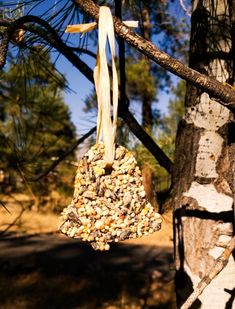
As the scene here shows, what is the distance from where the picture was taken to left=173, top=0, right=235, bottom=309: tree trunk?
666mm

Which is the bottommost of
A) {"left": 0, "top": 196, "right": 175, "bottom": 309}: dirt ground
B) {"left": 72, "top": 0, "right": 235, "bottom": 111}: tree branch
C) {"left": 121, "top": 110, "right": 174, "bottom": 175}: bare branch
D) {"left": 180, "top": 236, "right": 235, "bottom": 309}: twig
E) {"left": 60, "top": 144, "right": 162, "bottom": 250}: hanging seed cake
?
{"left": 0, "top": 196, "right": 175, "bottom": 309}: dirt ground

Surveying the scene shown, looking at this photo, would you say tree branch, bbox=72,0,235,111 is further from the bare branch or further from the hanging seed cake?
the bare branch

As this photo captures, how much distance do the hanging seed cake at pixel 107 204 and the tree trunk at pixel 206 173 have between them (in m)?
0.19

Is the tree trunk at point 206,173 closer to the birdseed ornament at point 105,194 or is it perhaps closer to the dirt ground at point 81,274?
the birdseed ornament at point 105,194

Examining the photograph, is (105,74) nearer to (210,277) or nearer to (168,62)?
(168,62)

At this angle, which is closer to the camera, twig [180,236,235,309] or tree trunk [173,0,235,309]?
twig [180,236,235,309]

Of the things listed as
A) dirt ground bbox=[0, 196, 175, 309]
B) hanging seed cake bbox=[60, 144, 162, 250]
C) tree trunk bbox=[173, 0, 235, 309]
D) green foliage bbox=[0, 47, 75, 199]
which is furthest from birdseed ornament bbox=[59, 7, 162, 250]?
dirt ground bbox=[0, 196, 175, 309]

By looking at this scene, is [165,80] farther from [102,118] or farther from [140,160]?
[102,118]

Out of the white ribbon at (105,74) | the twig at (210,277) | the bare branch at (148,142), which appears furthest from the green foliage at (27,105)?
the twig at (210,277)

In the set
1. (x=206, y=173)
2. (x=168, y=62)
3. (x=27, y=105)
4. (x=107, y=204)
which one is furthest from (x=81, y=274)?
(x=168, y=62)

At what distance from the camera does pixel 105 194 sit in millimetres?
512

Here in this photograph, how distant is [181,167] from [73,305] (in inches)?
68.7

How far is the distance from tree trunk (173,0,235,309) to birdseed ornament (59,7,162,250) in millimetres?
186

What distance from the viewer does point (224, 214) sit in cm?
66
